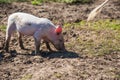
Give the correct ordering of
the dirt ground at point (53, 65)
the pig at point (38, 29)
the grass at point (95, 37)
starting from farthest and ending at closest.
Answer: the grass at point (95, 37), the pig at point (38, 29), the dirt ground at point (53, 65)

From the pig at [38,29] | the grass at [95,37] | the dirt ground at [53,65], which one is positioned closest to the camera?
the dirt ground at [53,65]

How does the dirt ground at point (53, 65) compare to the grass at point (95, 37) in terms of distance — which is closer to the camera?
the dirt ground at point (53, 65)

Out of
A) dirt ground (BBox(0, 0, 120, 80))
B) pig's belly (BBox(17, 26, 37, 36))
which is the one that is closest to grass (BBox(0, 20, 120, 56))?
dirt ground (BBox(0, 0, 120, 80))

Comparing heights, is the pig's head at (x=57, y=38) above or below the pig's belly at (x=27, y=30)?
below

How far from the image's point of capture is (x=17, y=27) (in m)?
8.12

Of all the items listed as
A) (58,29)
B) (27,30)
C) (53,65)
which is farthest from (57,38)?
(53,65)

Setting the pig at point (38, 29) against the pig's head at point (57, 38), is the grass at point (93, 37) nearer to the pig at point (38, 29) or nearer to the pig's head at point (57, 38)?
the pig's head at point (57, 38)

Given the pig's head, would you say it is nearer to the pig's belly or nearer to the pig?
the pig

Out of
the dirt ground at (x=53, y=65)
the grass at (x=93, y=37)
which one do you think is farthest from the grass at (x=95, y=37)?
the dirt ground at (x=53, y=65)

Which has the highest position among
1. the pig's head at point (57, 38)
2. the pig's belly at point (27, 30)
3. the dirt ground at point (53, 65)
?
the pig's belly at point (27, 30)

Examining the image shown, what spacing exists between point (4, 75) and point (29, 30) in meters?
1.17

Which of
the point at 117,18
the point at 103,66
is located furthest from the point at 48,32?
the point at 117,18

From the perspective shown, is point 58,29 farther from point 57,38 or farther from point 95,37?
point 95,37

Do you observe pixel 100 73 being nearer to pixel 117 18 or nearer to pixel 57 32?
pixel 57 32
